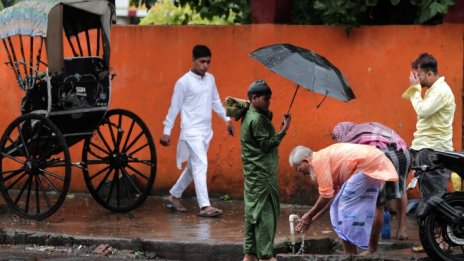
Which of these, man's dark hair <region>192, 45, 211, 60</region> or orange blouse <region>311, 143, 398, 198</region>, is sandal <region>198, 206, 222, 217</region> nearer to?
man's dark hair <region>192, 45, 211, 60</region>

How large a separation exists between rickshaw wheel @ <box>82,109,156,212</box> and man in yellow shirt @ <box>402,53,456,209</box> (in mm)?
2853

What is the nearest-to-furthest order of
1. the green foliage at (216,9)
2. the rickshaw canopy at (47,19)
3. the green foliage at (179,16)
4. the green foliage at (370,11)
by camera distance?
the rickshaw canopy at (47,19)
the green foliage at (370,11)
the green foliage at (216,9)
the green foliage at (179,16)

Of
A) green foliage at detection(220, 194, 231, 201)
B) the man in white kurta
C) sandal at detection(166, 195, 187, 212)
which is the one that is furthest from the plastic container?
green foliage at detection(220, 194, 231, 201)

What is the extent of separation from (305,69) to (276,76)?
3.02 m

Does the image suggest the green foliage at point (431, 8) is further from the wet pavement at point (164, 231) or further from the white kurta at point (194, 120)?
the white kurta at point (194, 120)

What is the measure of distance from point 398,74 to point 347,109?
2.16ft

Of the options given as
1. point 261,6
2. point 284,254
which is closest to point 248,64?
point 261,6

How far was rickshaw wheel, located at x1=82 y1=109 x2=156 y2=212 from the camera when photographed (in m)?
10.3

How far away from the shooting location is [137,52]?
37.6 feet

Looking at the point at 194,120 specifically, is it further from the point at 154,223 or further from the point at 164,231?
the point at 164,231

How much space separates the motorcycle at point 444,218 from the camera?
7859 mm

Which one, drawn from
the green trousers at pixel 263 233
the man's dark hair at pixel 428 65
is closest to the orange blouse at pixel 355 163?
the green trousers at pixel 263 233

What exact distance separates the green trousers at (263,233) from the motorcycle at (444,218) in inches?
46.1

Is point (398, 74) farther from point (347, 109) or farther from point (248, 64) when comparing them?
point (248, 64)
